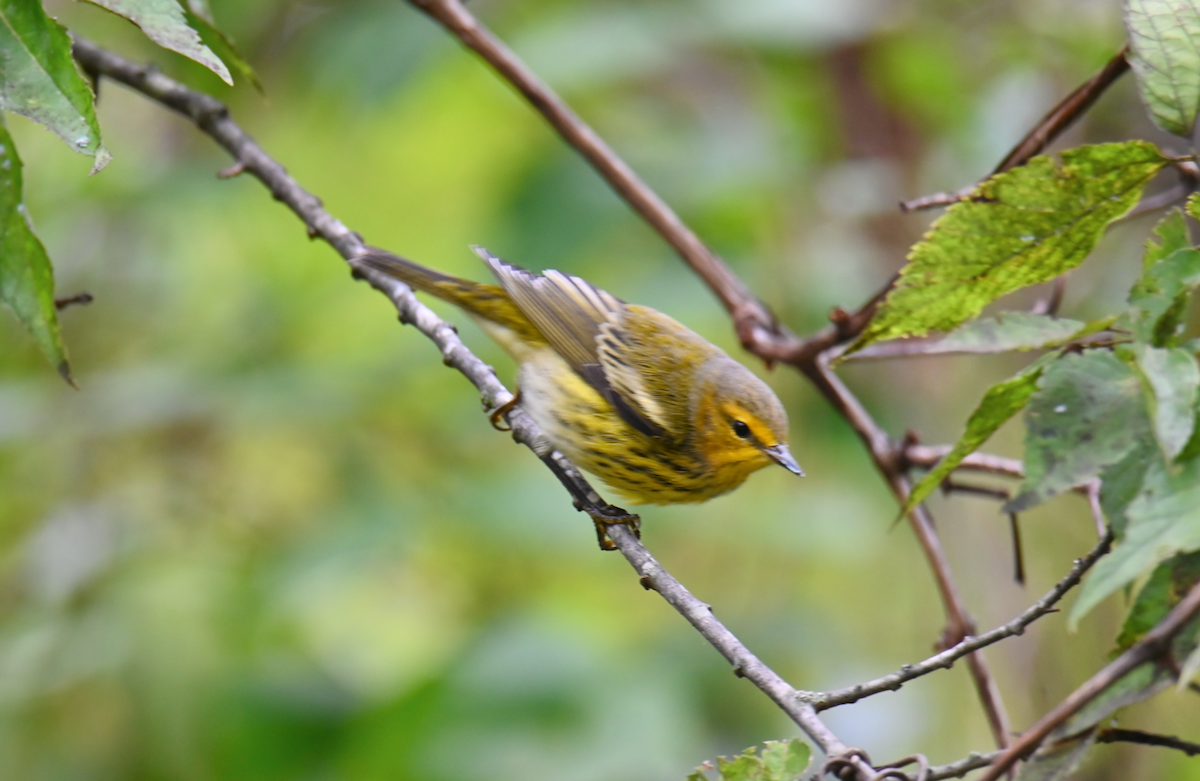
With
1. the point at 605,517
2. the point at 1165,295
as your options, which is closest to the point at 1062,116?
the point at 1165,295

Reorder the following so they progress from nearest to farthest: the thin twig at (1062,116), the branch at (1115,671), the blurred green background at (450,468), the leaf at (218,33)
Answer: the branch at (1115,671) < the thin twig at (1062,116) < the leaf at (218,33) < the blurred green background at (450,468)

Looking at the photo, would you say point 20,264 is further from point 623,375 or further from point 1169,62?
point 623,375

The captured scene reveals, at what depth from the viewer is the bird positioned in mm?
3494

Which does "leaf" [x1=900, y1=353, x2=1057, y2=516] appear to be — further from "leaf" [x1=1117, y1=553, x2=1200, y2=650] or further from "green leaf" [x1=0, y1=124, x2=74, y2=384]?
"green leaf" [x1=0, y1=124, x2=74, y2=384]

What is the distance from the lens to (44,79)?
65.2 inches

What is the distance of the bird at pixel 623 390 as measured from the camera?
3.49m

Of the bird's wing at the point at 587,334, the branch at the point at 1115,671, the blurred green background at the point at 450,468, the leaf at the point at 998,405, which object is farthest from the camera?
the blurred green background at the point at 450,468

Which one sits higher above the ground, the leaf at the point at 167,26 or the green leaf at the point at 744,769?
the leaf at the point at 167,26

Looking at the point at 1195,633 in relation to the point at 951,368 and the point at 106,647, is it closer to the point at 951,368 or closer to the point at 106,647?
the point at 106,647

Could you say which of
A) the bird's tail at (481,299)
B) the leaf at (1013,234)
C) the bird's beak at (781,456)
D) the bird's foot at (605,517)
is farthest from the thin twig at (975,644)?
the bird's tail at (481,299)

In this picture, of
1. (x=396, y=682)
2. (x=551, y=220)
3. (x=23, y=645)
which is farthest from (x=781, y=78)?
(x=23, y=645)

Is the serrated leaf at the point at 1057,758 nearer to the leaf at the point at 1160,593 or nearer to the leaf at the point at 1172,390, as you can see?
the leaf at the point at 1160,593

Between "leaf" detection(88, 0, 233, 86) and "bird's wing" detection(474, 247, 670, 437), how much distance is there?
192 cm

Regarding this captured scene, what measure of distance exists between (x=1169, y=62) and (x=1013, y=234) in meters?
0.33
